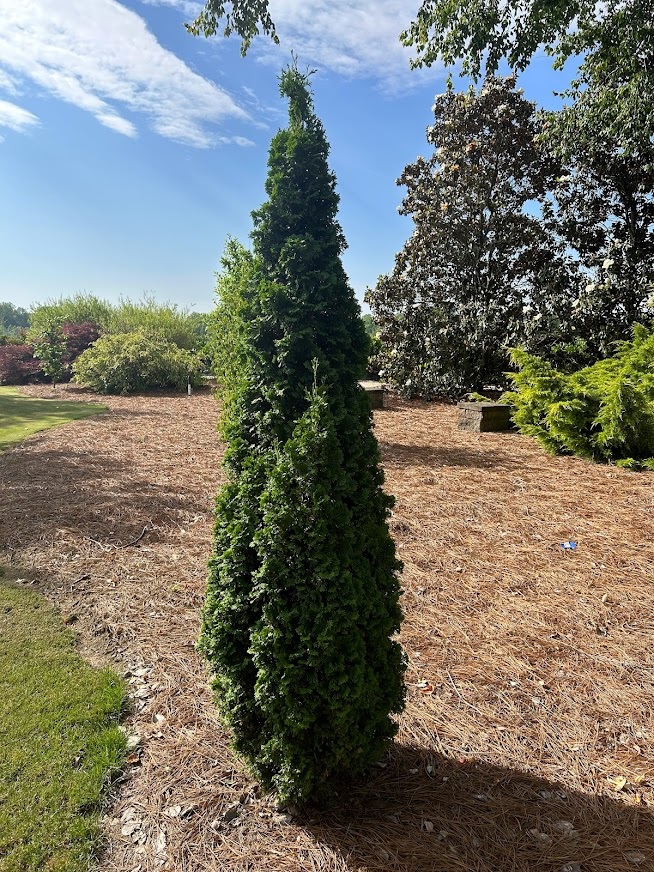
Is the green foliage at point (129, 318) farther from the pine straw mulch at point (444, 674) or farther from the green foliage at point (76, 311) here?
the pine straw mulch at point (444, 674)

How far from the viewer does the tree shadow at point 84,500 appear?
495 centimetres

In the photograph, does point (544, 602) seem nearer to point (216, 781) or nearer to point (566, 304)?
point (216, 781)

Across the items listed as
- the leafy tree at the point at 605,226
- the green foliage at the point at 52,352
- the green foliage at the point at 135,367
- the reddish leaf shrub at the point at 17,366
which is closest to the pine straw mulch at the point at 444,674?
the leafy tree at the point at 605,226

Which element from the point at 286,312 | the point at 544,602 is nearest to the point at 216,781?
the point at 286,312

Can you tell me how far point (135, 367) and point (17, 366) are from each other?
21.1 feet

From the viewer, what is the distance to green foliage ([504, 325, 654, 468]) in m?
6.51

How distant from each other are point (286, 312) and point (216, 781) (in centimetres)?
190

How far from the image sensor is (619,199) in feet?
35.0

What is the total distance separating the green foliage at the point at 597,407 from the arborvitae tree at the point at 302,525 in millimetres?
5660

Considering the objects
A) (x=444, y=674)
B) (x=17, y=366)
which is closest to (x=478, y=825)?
(x=444, y=674)

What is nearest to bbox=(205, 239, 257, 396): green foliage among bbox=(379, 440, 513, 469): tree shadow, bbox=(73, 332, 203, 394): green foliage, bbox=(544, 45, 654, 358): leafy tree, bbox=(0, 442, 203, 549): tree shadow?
bbox=(0, 442, 203, 549): tree shadow

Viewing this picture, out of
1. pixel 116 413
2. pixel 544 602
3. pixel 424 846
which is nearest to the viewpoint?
pixel 424 846

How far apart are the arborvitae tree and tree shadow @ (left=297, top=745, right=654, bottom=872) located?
7.8 inches

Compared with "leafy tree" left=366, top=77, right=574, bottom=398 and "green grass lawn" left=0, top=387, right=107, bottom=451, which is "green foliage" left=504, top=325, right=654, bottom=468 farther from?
"green grass lawn" left=0, top=387, right=107, bottom=451
